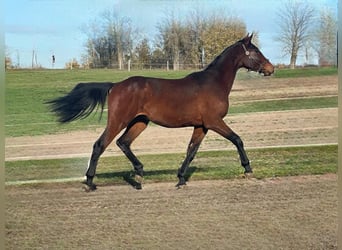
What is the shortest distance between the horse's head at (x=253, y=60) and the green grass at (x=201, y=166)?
1.38 m

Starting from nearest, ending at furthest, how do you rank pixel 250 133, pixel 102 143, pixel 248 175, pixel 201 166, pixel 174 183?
pixel 102 143
pixel 248 175
pixel 174 183
pixel 201 166
pixel 250 133

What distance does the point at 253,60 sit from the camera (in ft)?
18.4

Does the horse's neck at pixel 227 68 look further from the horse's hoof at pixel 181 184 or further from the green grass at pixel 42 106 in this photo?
the green grass at pixel 42 106

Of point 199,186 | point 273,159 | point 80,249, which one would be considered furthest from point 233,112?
point 80,249

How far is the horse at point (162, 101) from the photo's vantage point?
17.5 feet

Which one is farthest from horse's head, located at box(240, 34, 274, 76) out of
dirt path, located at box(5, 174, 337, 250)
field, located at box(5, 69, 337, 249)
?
dirt path, located at box(5, 174, 337, 250)

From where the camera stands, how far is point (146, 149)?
31.1 feet

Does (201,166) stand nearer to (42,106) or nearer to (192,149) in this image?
(192,149)

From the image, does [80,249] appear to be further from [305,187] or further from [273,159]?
[273,159]

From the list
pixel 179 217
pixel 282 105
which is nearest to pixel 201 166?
pixel 179 217

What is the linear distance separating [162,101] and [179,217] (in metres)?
1.44

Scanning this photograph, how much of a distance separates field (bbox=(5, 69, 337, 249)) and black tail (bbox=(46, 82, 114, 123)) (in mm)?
877

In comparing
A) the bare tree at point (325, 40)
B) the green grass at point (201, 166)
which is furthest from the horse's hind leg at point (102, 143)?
the bare tree at point (325, 40)

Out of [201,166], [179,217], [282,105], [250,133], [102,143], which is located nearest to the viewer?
[179,217]
